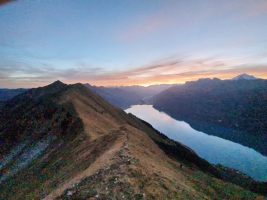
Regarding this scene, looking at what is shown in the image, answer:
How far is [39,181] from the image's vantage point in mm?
38188

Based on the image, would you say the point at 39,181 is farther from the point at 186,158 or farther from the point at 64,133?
the point at 186,158

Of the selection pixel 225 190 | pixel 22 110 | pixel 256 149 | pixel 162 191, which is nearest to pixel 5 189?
pixel 162 191

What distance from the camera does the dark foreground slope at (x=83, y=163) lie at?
2178cm

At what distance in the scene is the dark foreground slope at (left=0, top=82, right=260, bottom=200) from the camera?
71.5 feet

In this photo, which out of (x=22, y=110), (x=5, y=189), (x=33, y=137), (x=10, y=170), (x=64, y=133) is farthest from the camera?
(x=22, y=110)

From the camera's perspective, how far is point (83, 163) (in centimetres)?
3216

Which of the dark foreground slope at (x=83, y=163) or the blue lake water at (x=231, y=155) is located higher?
the dark foreground slope at (x=83, y=163)

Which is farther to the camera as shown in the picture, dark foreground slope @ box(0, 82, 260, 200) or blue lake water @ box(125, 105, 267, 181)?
blue lake water @ box(125, 105, 267, 181)

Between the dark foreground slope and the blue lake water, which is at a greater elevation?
the dark foreground slope

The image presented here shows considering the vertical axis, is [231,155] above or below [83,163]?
below

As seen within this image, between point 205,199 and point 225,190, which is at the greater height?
point 205,199

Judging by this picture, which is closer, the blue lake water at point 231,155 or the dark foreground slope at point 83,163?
the dark foreground slope at point 83,163

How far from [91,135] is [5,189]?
56.4 feet

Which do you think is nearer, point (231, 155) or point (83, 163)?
point (83, 163)
